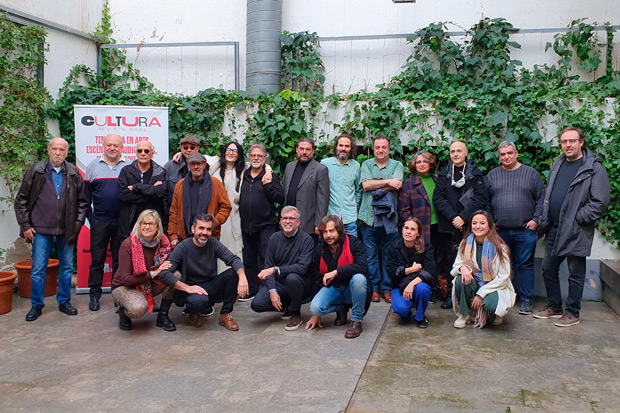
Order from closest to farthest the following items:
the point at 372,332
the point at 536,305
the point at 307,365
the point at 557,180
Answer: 1. the point at 307,365
2. the point at 372,332
3. the point at 557,180
4. the point at 536,305

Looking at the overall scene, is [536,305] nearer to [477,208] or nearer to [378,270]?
[477,208]

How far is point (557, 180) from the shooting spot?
17.1 ft

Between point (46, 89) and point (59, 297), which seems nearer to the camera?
point (59, 297)

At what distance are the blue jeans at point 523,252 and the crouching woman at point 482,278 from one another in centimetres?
53

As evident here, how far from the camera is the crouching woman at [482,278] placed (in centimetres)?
489

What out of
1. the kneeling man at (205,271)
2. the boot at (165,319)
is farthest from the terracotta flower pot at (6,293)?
the kneeling man at (205,271)

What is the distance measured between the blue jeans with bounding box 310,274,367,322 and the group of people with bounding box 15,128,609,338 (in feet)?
0.04

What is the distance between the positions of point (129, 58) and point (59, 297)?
3.74 metres

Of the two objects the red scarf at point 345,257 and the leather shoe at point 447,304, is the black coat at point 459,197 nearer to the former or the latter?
the leather shoe at point 447,304

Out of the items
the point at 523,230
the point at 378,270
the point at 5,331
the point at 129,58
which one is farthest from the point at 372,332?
the point at 129,58

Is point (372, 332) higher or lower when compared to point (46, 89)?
lower

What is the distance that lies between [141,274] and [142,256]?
6.0 inches

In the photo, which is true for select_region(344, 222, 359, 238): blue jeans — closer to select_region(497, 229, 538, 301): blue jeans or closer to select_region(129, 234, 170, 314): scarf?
select_region(497, 229, 538, 301): blue jeans

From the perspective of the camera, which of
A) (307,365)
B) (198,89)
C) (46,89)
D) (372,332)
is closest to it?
(307,365)
